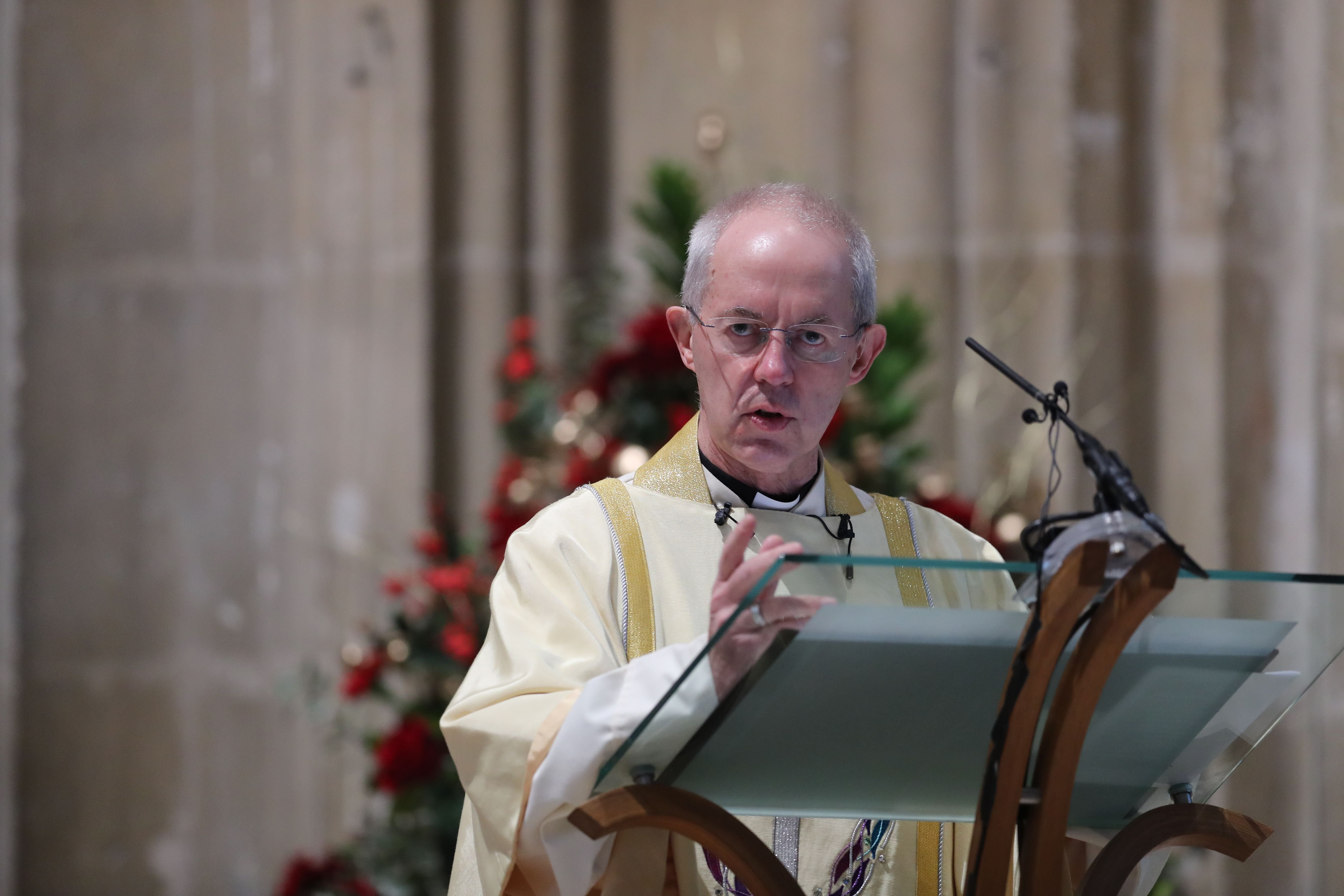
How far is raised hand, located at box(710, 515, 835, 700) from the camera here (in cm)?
127

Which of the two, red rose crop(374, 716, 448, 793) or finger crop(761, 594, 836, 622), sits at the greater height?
finger crop(761, 594, 836, 622)

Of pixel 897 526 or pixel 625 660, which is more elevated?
pixel 897 526

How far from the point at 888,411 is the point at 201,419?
2013 millimetres

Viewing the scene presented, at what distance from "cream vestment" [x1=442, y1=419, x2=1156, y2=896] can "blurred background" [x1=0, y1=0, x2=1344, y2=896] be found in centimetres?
182

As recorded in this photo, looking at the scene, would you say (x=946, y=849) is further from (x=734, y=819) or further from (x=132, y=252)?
(x=132, y=252)

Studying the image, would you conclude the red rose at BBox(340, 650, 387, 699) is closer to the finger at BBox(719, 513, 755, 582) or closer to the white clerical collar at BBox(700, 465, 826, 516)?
the white clerical collar at BBox(700, 465, 826, 516)

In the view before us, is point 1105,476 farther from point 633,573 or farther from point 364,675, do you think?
point 364,675

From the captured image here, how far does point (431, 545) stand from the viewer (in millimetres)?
3377

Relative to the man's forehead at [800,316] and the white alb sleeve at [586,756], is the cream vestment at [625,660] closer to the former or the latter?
the white alb sleeve at [586,756]

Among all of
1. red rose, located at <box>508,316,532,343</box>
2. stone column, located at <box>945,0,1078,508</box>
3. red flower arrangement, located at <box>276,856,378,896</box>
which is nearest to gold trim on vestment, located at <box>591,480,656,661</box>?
red rose, located at <box>508,316,532,343</box>

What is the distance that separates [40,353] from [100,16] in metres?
1.00

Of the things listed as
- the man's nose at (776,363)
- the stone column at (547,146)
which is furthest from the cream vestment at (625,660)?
the stone column at (547,146)

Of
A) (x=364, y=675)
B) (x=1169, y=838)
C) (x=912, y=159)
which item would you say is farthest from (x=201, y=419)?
(x=1169, y=838)

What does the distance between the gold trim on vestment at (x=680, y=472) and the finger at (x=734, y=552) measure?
603mm
